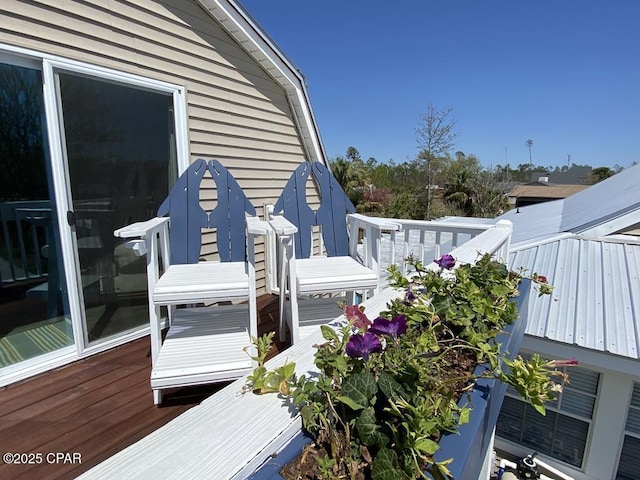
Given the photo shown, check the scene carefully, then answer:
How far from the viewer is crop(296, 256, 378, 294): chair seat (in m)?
1.99

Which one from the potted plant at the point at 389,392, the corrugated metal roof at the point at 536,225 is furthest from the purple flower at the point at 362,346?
the corrugated metal roof at the point at 536,225

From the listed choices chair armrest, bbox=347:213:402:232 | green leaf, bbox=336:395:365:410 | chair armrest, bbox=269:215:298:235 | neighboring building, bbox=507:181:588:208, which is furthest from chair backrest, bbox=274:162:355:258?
neighboring building, bbox=507:181:588:208

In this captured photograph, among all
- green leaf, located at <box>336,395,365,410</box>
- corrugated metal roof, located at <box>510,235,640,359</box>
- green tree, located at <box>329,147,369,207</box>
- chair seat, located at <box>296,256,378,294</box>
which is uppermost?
green tree, located at <box>329,147,369,207</box>

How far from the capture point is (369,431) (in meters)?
0.55

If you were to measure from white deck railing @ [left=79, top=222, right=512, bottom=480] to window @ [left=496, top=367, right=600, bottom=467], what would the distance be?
487cm

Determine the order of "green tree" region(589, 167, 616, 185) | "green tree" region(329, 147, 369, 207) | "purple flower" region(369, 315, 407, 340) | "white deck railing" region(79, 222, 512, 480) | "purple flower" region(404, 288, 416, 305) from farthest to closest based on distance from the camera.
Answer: "green tree" region(589, 167, 616, 185)
"green tree" region(329, 147, 369, 207)
"purple flower" region(404, 288, 416, 305)
"purple flower" region(369, 315, 407, 340)
"white deck railing" region(79, 222, 512, 480)

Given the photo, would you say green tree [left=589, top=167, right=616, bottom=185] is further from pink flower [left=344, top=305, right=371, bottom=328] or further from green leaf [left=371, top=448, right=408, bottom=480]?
green leaf [left=371, top=448, right=408, bottom=480]

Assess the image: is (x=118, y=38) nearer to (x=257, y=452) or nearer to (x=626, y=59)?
(x=257, y=452)

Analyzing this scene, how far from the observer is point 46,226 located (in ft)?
6.77

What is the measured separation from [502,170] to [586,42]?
867 centimetres

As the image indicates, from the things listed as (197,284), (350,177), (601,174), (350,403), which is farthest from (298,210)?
(601,174)

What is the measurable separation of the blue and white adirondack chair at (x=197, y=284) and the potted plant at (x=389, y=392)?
1060 millimetres

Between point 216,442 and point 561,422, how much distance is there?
572 cm

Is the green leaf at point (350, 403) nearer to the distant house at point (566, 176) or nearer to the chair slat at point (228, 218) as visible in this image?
the chair slat at point (228, 218)
